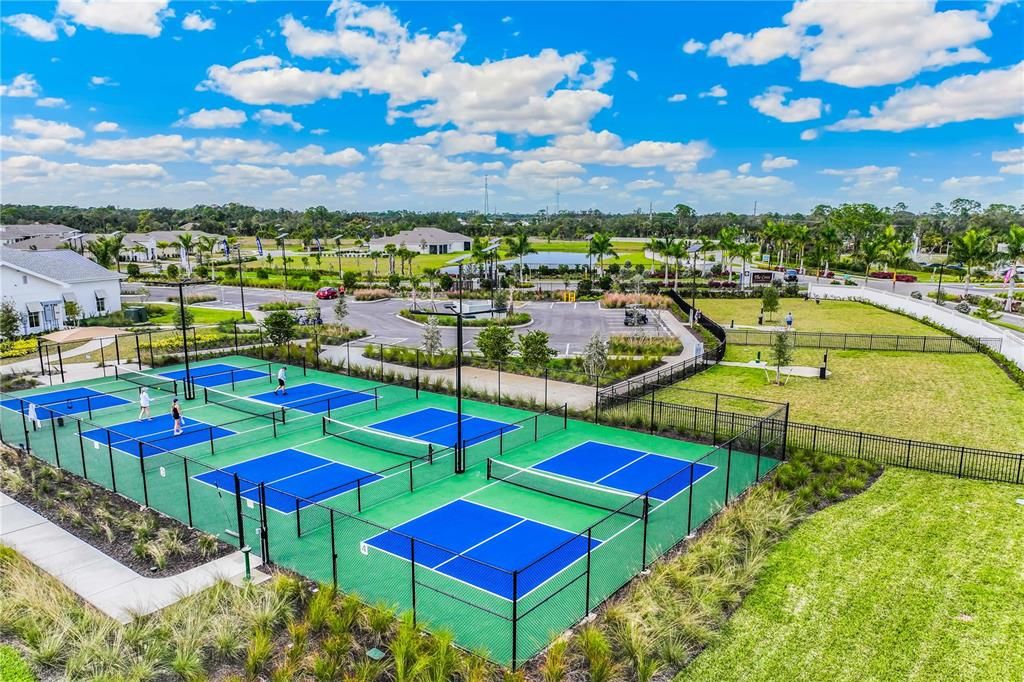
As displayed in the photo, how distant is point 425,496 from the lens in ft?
58.0

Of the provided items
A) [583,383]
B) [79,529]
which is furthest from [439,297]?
[79,529]

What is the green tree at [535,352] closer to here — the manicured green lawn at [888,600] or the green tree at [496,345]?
the green tree at [496,345]

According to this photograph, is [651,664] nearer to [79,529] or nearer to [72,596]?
→ [72,596]

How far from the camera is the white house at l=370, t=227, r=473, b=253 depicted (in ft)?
411

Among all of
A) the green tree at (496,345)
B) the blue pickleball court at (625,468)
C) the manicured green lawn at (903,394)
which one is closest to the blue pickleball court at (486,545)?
the blue pickleball court at (625,468)

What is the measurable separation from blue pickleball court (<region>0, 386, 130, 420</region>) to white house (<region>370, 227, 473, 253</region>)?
95670mm

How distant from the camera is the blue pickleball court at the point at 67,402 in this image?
2520 cm

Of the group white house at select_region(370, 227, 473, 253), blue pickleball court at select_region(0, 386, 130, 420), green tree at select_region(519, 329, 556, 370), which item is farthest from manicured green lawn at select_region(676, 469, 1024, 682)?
white house at select_region(370, 227, 473, 253)

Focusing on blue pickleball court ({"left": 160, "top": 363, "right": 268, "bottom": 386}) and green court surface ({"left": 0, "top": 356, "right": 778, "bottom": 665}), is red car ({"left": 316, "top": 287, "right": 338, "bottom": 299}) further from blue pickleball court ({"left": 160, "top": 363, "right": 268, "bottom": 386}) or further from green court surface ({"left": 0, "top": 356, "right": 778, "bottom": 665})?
green court surface ({"left": 0, "top": 356, "right": 778, "bottom": 665})

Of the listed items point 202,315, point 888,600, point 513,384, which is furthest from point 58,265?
point 888,600

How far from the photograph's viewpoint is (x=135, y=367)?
110 feet

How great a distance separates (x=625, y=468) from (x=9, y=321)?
3993cm

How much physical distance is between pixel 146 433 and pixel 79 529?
7.88m

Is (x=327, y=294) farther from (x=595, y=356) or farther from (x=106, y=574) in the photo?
(x=106, y=574)
